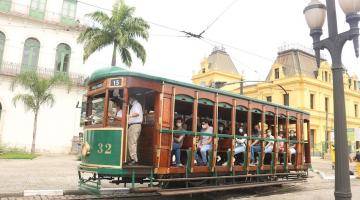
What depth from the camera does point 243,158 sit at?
34.3ft

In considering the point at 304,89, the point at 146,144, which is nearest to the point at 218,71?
the point at 304,89

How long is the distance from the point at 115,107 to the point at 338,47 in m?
5.14

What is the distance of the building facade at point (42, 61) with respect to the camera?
24333 millimetres

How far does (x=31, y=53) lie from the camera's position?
1009 inches

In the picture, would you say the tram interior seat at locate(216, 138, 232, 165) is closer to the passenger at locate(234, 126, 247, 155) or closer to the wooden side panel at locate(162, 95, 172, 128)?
the passenger at locate(234, 126, 247, 155)

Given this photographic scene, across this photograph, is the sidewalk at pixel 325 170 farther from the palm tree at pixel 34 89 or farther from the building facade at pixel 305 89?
the palm tree at pixel 34 89

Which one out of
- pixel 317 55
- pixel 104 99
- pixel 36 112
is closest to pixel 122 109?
pixel 104 99

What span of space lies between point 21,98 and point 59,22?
6.96 meters

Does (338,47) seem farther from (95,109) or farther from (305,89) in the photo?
(305,89)

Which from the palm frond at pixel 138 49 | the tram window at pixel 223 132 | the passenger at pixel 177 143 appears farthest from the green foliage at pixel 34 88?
the passenger at pixel 177 143

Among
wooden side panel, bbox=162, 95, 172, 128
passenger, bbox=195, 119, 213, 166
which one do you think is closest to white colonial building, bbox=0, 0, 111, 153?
Result: passenger, bbox=195, 119, 213, 166

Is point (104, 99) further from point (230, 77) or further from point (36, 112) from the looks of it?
point (230, 77)

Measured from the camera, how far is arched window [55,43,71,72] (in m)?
26.6

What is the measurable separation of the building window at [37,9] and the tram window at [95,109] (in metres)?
19.9
